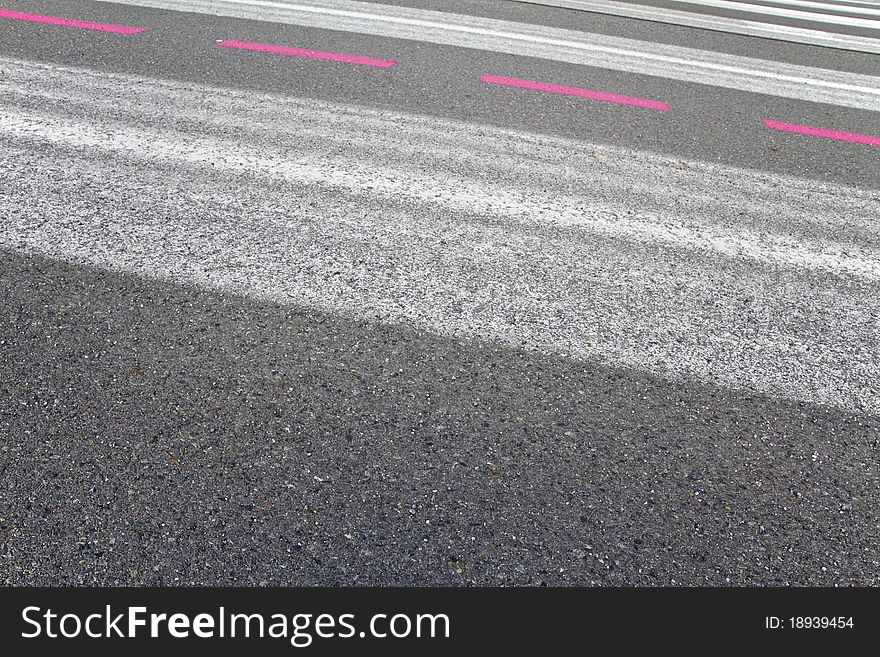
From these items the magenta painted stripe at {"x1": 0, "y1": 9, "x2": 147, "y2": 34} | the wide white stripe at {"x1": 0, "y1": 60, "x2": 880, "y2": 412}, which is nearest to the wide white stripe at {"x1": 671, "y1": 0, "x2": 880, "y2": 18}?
the wide white stripe at {"x1": 0, "y1": 60, "x2": 880, "y2": 412}

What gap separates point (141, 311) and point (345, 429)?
1191mm

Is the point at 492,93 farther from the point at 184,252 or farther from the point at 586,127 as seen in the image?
the point at 184,252

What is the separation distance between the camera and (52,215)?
13.8 feet

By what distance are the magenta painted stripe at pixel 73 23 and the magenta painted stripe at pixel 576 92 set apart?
349cm

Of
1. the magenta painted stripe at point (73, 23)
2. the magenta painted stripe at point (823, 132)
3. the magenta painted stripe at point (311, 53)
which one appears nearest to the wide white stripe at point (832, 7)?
the magenta painted stripe at point (823, 132)

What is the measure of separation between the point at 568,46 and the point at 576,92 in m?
1.78

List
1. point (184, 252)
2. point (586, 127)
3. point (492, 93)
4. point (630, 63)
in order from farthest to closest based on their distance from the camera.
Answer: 1. point (630, 63)
2. point (492, 93)
3. point (586, 127)
4. point (184, 252)

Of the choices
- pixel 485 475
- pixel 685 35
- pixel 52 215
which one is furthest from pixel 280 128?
pixel 685 35

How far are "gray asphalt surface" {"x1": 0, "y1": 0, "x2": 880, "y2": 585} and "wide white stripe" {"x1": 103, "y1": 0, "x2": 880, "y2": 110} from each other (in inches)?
72.9

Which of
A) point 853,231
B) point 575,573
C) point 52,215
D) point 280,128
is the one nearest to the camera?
point 575,573

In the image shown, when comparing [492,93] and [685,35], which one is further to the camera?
[685,35]

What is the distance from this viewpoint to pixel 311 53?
24.1 ft

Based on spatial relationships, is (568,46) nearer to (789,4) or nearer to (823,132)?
(823,132)

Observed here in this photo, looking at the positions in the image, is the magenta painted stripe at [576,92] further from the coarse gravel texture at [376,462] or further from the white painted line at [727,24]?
the coarse gravel texture at [376,462]
